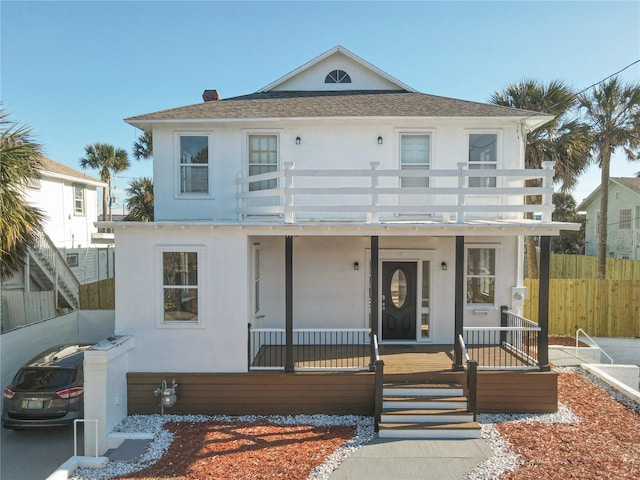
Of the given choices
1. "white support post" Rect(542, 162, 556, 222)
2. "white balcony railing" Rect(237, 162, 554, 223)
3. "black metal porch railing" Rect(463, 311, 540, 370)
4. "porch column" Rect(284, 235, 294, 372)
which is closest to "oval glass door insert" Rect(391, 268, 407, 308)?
"white balcony railing" Rect(237, 162, 554, 223)

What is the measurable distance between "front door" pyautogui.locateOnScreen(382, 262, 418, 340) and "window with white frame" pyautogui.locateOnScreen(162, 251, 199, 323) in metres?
4.75

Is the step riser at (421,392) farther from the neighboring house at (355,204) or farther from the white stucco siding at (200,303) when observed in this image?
the white stucco siding at (200,303)

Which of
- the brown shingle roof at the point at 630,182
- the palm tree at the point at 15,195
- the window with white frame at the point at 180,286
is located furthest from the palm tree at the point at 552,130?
the palm tree at the point at 15,195

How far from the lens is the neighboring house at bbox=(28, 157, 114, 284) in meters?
16.8

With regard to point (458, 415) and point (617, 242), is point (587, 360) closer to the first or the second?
point (458, 415)

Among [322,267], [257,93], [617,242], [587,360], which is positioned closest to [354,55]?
[257,93]

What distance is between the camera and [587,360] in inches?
441

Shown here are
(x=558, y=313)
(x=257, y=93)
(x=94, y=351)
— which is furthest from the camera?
(x=558, y=313)

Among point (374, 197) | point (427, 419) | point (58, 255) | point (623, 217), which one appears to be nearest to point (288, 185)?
point (374, 197)

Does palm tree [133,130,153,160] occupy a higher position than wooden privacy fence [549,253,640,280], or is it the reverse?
palm tree [133,130,153,160]

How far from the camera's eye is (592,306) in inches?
545

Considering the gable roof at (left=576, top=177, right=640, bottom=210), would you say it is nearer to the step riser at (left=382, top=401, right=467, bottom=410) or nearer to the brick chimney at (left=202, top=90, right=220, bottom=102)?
the step riser at (left=382, top=401, right=467, bottom=410)

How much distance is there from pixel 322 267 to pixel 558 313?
361 inches

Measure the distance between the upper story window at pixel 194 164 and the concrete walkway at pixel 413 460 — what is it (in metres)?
7.00
